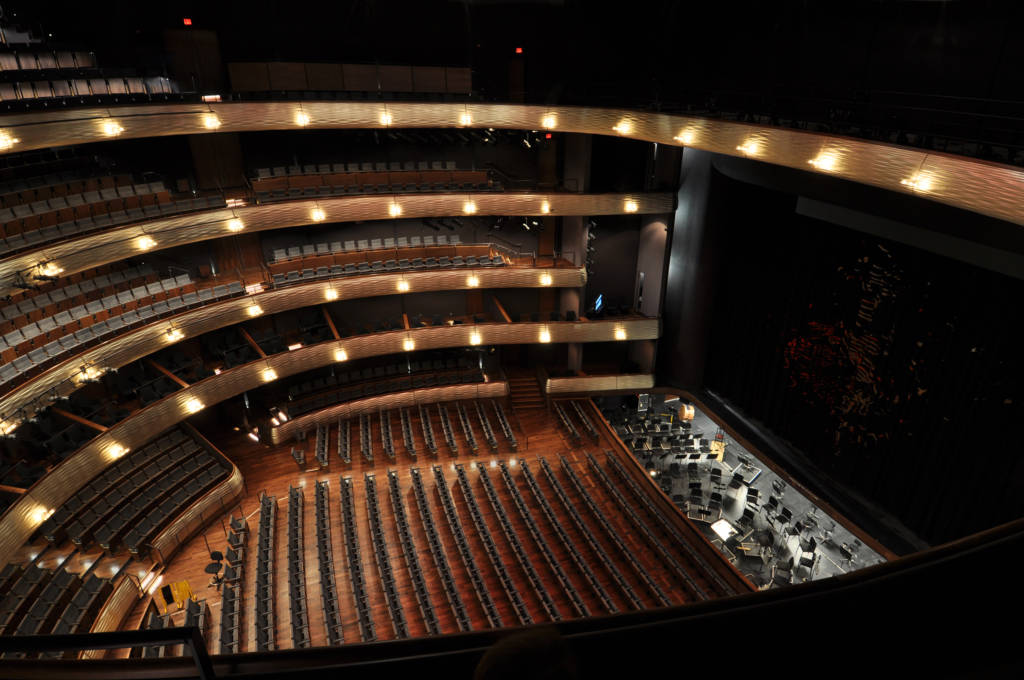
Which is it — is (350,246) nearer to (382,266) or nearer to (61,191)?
(382,266)

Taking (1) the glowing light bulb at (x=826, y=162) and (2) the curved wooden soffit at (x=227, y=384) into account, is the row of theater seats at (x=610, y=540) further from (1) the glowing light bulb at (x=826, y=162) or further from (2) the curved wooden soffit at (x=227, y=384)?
(1) the glowing light bulb at (x=826, y=162)

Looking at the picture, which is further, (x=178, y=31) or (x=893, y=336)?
(x=178, y=31)

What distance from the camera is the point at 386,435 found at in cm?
1439

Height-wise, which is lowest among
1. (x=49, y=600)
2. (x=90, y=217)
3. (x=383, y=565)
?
(x=383, y=565)

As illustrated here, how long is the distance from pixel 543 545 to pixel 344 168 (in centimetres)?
1072

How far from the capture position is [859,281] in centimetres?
1056

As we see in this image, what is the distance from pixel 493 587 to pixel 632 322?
8.01 m

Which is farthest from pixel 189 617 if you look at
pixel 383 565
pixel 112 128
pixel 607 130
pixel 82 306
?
pixel 607 130

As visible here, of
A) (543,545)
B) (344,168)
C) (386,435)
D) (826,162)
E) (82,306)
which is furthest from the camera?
(344,168)

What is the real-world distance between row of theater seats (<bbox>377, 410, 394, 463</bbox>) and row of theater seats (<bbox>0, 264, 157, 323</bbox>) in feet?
20.2

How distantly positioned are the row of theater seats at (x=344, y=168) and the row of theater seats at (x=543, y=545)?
8288mm

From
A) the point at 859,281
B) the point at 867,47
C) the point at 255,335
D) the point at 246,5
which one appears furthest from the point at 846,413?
the point at 246,5

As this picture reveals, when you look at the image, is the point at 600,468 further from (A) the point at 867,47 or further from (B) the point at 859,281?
(A) the point at 867,47

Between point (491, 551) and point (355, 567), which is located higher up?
point (355, 567)
